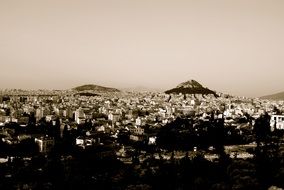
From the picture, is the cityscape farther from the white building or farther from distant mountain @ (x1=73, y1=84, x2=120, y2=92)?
distant mountain @ (x1=73, y1=84, x2=120, y2=92)

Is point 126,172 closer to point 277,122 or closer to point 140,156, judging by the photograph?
point 140,156

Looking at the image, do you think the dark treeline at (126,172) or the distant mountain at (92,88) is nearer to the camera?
the dark treeline at (126,172)

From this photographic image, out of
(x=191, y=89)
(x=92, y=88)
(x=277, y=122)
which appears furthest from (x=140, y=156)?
(x=92, y=88)

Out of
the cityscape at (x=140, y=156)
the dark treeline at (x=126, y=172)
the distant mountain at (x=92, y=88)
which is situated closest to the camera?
the dark treeline at (x=126, y=172)

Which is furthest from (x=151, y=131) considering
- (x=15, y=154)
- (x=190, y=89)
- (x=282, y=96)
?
(x=282, y=96)

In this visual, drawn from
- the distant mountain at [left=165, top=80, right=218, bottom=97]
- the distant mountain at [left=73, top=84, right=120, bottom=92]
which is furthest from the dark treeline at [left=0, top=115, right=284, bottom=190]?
the distant mountain at [left=73, top=84, right=120, bottom=92]

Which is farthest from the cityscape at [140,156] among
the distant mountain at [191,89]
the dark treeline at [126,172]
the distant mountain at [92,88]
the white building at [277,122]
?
the distant mountain at [92,88]

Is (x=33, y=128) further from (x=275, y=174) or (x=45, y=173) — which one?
(x=275, y=174)

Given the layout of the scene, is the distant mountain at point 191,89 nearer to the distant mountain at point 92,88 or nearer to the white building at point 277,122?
the distant mountain at point 92,88
